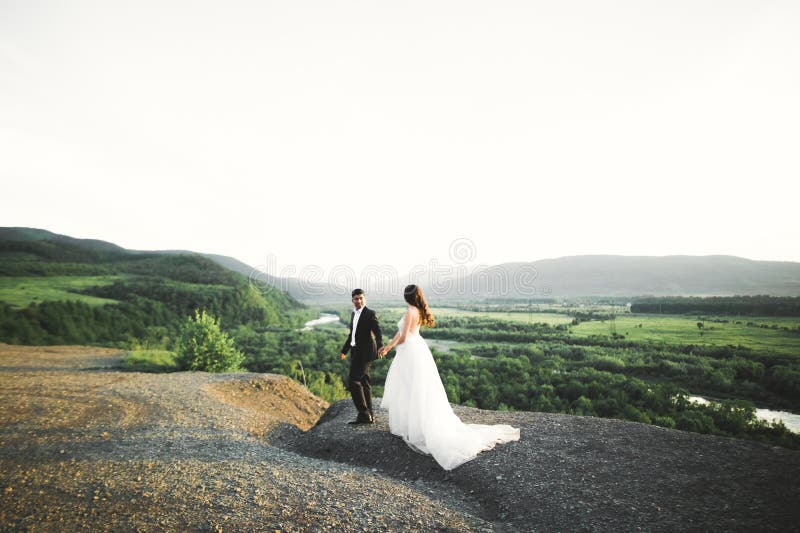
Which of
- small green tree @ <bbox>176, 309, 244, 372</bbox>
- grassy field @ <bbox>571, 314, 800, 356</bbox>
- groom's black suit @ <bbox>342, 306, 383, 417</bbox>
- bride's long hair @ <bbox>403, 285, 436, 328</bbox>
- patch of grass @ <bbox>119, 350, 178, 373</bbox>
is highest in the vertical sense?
bride's long hair @ <bbox>403, 285, 436, 328</bbox>

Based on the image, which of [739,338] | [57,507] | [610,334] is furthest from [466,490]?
[610,334]

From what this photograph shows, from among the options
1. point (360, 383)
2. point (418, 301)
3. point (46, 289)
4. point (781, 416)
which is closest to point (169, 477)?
point (360, 383)

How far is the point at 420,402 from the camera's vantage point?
743 centimetres

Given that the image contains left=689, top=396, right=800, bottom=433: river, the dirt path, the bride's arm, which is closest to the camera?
the dirt path

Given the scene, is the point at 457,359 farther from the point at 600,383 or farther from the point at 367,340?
the point at 367,340

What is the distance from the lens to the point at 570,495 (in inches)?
226

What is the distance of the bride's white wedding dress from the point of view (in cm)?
715

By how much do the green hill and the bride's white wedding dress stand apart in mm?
16414

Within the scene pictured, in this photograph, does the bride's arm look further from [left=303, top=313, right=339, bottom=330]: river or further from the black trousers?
[left=303, top=313, right=339, bottom=330]: river

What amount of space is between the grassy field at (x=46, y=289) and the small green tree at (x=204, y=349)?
192 feet

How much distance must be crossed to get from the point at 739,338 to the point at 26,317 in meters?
93.8

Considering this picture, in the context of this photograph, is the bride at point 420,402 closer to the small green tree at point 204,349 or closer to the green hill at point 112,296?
the small green tree at point 204,349

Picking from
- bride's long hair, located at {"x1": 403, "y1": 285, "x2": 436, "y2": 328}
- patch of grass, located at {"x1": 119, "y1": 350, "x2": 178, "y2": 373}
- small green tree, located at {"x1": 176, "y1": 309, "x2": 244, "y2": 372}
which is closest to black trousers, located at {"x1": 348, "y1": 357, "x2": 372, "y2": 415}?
bride's long hair, located at {"x1": 403, "y1": 285, "x2": 436, "y2": 328}

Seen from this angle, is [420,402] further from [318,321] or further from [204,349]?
[318,321]
